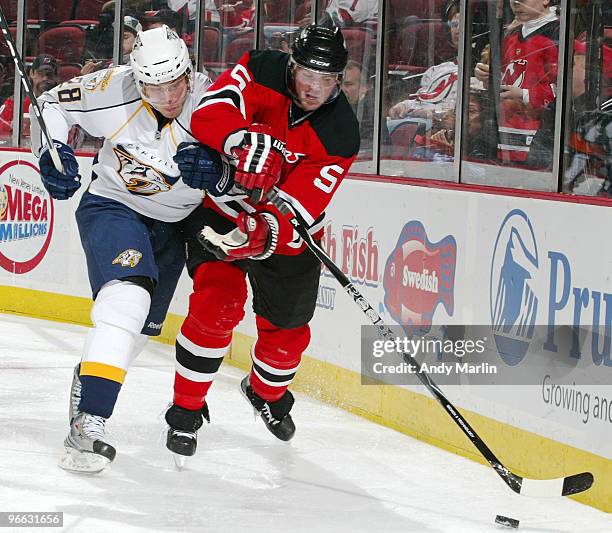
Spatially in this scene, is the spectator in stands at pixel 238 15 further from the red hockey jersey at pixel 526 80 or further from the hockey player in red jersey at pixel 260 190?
the hockey player in red jersey at pixel 260 190

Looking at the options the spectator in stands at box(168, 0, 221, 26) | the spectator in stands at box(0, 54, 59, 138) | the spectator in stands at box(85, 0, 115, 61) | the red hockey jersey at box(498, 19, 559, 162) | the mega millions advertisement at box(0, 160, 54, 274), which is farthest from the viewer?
the spectator in stands at box(0, 54, 59, 138)

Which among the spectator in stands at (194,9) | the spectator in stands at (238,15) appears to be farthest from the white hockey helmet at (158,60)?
the spectator in stands at (194,9)

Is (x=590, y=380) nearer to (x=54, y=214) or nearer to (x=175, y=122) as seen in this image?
(x=175, y=122)

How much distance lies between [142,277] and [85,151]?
11.7 feet

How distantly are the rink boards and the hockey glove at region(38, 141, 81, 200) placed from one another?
1.29 m

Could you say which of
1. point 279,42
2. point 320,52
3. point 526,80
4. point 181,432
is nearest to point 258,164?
point 320,52

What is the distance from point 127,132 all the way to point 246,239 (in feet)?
1.53

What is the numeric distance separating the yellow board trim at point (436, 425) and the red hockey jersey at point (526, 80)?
87cm

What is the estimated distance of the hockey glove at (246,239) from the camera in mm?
3320

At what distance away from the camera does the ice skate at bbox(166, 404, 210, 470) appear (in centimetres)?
351

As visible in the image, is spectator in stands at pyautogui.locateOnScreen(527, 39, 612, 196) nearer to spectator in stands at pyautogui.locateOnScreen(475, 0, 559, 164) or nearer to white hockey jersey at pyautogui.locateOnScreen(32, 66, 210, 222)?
spectator in stands at pyautogui.locateOnScreen(475, 0, 559, 164)

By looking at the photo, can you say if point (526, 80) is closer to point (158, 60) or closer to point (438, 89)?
point (438, 89)

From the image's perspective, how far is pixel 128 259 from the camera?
11.0ft

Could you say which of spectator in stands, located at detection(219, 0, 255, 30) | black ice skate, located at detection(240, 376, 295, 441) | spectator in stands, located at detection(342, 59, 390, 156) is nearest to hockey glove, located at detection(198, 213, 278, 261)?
black ice skate, located at detection(240, 376, 295, 441)
